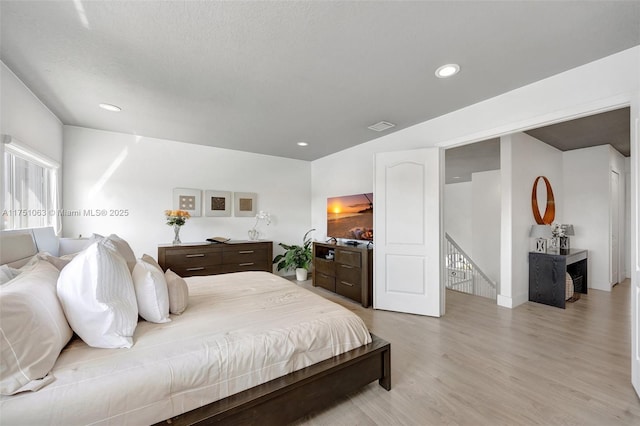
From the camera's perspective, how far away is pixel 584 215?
469cm

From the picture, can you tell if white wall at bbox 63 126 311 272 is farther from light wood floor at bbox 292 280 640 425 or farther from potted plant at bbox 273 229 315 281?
light wood floor at bbox 292 280 640 425

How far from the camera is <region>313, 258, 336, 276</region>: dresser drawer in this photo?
4324 mm

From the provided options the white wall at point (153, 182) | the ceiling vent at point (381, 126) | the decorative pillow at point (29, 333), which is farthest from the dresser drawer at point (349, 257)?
the decorative pillow at point (29, 333)

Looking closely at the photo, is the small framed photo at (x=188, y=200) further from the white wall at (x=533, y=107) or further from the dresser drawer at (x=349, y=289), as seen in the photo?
the white wall at (x=533, y=107)

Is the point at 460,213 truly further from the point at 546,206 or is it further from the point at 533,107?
the point at 533,107

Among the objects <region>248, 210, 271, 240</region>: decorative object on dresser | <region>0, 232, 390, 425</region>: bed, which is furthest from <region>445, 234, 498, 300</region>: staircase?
<region>0, 232, 390, 425</region>: bed

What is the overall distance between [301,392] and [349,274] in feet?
8.31

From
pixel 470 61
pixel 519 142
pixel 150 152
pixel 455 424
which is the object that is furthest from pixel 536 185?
pixel 150 152

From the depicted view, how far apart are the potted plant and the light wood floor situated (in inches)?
75.4

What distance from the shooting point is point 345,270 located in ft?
13.4

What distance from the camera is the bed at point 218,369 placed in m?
1.06

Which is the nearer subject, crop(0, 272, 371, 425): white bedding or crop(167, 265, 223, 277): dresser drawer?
crop(0, 272, 371, 425): white bedding

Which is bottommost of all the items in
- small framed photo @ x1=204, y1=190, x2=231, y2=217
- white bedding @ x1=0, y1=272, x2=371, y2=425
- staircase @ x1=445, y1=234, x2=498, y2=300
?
staircase @ x1=445, y1=234, x2=498, y2=300

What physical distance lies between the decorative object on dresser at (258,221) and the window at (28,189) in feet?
8.40
